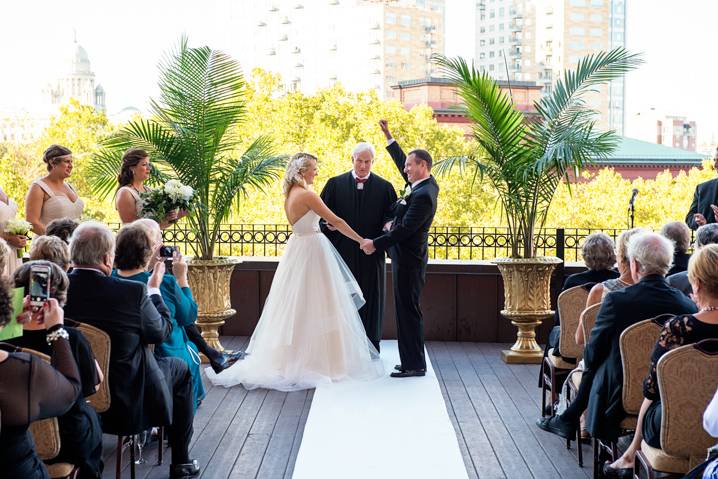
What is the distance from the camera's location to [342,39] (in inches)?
4729

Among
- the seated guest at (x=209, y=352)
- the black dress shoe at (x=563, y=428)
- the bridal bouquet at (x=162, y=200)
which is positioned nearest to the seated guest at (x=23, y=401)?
the seated guest at (x=209, y=352)

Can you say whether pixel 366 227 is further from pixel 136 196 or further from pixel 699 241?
pixel 699 241

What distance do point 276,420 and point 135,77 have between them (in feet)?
292

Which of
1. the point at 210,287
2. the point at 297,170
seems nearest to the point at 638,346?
the point at 297,170

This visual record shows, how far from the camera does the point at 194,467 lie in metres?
4.51

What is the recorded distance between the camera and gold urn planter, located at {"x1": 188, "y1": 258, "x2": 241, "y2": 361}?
24.4 ft

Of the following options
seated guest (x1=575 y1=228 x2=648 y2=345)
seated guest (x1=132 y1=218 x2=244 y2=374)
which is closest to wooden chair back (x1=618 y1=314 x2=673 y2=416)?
seated guest (x1=575 y1=228 x2=648 y2=345)

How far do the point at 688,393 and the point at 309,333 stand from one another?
3643mm

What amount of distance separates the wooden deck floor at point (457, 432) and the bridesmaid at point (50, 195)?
68.8 inches

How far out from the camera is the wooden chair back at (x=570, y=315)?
197 inches

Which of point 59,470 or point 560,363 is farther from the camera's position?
point 560,363

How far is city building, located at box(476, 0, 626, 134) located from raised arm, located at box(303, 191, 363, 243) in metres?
115

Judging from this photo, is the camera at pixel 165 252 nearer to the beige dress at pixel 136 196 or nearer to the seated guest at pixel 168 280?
the seated guest at pixel 168 280

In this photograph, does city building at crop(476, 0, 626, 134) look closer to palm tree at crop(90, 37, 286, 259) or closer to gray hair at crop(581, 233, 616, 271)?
palm tree at crop(90, 37, 286, 259)
